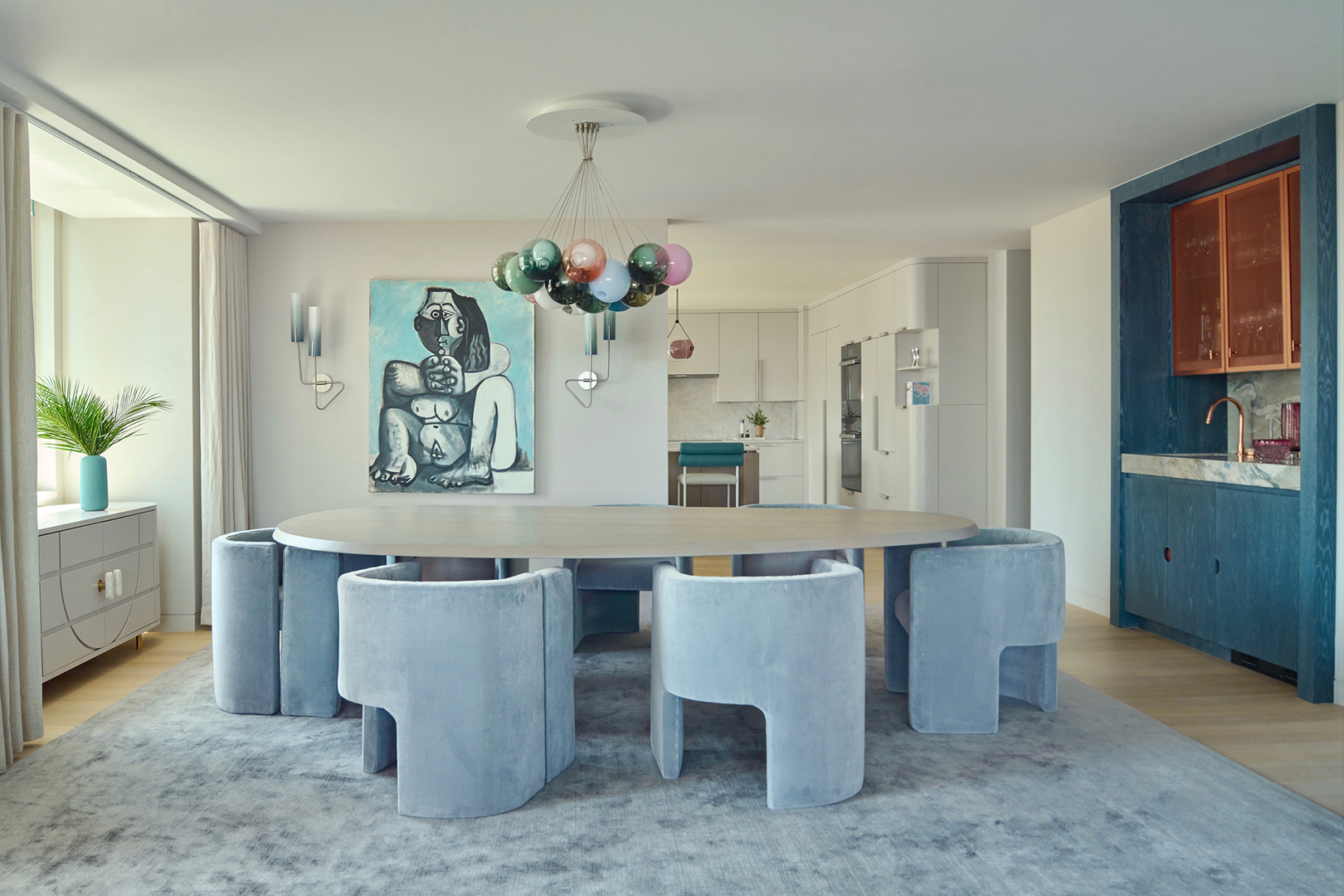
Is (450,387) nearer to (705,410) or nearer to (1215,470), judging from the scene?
(1215,470)

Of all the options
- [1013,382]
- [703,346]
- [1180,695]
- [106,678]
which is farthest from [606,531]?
[703,346]

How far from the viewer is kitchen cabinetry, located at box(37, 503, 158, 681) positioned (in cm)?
378

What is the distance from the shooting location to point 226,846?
2330 mm

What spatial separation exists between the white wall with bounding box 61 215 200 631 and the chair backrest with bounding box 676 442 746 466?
4198mm

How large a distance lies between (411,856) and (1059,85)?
10.7 feet

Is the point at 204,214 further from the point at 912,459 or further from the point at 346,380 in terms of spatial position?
the point at 912,459

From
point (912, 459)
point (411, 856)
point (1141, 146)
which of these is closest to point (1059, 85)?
point (1141, 146)

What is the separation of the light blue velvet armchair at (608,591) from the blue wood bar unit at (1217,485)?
242 centimetres

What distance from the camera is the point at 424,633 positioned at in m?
2.46

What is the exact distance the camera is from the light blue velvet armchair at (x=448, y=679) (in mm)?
2461

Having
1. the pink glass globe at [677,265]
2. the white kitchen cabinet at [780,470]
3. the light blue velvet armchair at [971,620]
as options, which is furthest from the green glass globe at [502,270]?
the white kitchen cabinet at [780,470]

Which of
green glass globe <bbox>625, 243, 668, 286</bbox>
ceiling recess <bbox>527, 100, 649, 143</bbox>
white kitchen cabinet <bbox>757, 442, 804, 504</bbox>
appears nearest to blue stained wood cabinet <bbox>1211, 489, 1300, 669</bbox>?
green glass globe <bbox>625, 243, 668, 286</bbox>

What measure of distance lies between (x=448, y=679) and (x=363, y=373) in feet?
11.6

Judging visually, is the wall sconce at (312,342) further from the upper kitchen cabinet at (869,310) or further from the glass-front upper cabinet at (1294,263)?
the glass-front upper cabinet at (1294,263)
